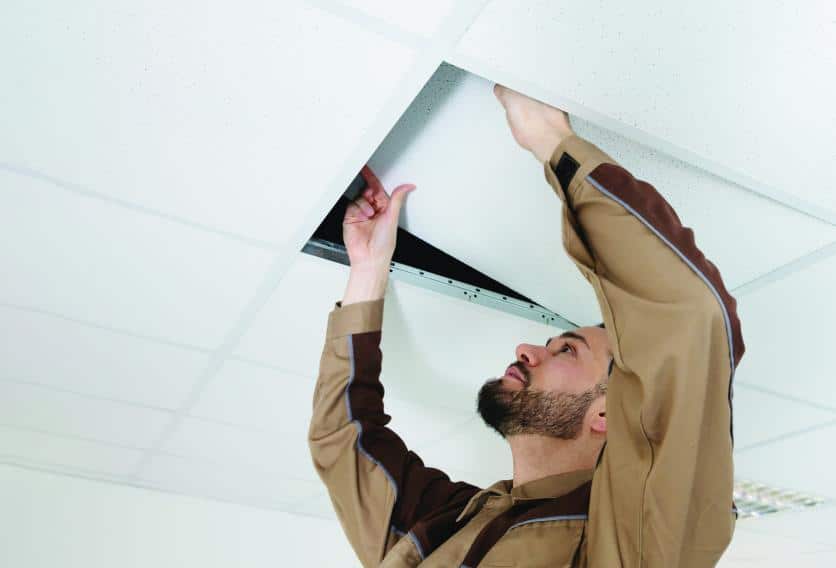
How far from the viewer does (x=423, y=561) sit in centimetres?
144

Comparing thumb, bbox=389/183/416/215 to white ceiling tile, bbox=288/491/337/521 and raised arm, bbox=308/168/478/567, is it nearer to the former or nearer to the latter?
raised arm, bbox=308/168/478/567

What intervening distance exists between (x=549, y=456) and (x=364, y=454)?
0.47m

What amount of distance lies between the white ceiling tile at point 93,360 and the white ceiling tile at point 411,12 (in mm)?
1533

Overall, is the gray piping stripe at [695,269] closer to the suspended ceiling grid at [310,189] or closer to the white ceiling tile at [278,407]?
the suspended ceiling grid at [310,189]

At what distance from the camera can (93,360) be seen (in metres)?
2.47

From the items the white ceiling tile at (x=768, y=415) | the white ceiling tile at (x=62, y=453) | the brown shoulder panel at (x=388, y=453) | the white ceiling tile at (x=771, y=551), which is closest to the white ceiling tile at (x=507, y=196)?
the brown shoulder panel at (x=388, y=453)

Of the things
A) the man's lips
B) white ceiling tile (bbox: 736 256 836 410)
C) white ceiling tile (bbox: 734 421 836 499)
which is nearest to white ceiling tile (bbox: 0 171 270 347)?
the man's lips

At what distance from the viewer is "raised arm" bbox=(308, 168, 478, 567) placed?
68.1 inches

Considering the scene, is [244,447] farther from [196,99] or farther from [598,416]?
[196,99]

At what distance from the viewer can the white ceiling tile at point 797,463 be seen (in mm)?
2654

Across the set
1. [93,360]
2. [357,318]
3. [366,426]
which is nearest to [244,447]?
[93,360]

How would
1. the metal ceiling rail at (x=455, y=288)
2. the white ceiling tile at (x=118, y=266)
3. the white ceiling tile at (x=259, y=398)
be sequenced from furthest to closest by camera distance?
the white ceiling tile at (x=259, y=398) < the metal ceiling rail at (x=455, y=288) < the white ceiling tile at (x=118, y=266)

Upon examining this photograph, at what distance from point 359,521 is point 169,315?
2.94ft

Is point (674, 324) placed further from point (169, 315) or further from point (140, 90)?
point (169, 315)
